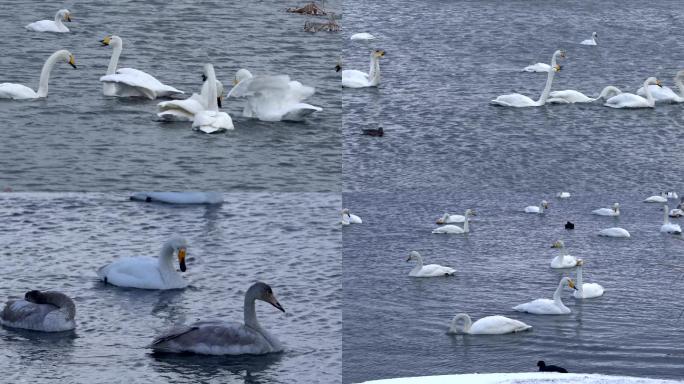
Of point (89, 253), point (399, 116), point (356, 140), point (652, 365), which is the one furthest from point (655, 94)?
point (89, 253)

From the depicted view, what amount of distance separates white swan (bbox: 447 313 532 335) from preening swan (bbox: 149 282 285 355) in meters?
3.08

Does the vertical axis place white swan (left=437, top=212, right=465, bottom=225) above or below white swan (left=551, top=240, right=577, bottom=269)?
above

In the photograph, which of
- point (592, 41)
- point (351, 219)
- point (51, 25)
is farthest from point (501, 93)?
point (51, 25)

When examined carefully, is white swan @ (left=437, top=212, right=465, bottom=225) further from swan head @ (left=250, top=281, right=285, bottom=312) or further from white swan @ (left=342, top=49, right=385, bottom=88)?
swan head @ (left=250, top=281, right=285, bottom=312)

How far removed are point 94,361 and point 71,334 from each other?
0.81 m

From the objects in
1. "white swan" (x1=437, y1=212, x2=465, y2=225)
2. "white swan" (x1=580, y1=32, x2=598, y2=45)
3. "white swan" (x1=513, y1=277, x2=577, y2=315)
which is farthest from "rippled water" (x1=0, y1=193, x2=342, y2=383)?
"white swan" (x1=580, y1=32, x2=598, y2=45)

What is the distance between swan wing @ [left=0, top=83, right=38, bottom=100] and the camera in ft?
51.4

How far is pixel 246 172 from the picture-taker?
43.0 ft

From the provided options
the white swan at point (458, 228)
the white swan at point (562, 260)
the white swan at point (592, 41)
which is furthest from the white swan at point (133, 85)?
the white swan at point (592, 41)

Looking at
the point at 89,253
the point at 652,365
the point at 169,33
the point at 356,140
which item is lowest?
the point at 652,365

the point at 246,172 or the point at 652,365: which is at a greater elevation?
the point at 246,172

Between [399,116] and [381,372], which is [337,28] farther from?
[381,372]

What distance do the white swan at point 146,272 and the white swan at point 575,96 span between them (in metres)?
7.87

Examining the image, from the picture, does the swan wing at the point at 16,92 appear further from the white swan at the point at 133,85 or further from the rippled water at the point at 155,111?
the white swan at the point at 133,85
